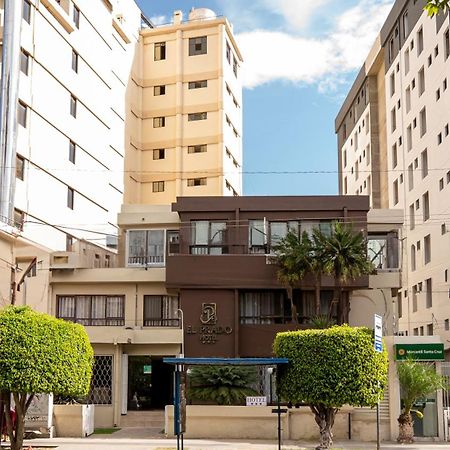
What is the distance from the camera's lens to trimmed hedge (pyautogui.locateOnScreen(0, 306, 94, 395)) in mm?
22078

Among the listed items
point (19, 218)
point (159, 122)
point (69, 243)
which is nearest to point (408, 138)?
point (159, 122)

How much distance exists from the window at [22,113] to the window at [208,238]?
35.3ft

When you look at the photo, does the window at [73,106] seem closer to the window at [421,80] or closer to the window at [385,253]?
the window at [385,253]

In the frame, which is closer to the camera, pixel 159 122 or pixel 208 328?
pixel 208 328

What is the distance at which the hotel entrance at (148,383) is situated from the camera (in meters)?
41.9

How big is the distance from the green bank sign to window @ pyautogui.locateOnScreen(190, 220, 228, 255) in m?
14.8

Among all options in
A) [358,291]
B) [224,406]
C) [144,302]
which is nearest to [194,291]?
[144,302]

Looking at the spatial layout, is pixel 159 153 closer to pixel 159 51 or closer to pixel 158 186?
pixel 158 186

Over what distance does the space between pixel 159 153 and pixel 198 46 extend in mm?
9251

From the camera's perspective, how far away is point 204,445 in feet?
90.1

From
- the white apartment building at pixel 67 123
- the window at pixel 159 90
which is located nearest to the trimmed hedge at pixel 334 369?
the white apartment building at pixel 67 123

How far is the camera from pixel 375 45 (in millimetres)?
75500

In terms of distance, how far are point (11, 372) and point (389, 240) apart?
25661mm

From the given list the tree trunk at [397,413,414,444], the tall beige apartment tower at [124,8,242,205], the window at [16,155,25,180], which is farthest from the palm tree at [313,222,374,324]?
the tall beige apartment tower at [124,8,242,205]
